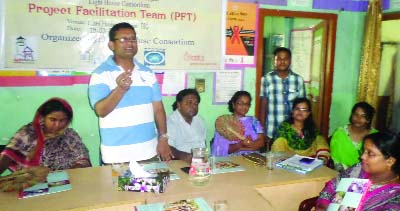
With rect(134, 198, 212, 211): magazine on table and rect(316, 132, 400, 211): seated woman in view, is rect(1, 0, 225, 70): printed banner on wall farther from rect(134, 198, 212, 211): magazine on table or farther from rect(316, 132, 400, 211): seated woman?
rect(316, 132, 400, 211): seated woman

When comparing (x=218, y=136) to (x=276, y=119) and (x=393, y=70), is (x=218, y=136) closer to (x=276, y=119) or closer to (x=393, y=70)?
(x=276, y=119)

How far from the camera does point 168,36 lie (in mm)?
3453

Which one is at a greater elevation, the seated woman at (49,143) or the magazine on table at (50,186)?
the seated woman at (49,143)

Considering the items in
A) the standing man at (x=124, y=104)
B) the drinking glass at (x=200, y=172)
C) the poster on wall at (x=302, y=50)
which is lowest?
the drinking glass at (x=200, y=172)

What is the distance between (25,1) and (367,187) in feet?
→ 9.46

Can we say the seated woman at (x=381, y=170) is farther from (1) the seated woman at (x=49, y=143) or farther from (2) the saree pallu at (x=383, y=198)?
(1) the seated woman at (x=49, y=143)

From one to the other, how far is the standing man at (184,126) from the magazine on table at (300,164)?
956 mm

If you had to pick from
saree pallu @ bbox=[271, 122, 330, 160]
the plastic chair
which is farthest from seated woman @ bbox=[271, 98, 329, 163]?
the plastic chair

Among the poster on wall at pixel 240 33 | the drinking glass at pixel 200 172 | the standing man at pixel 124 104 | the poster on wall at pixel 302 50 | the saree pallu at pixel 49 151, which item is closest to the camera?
the drinking glass at pixel 200 172

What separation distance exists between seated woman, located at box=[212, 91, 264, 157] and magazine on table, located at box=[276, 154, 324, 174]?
658 mm

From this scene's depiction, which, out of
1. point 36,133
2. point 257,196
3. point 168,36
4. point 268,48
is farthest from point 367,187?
point 268,48

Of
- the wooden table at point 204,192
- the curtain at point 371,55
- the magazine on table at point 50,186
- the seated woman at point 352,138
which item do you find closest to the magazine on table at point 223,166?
the wooden table at point 204,192

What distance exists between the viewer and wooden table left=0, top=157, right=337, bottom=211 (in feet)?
5.69

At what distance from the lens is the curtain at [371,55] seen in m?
4.10
